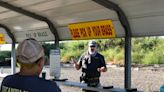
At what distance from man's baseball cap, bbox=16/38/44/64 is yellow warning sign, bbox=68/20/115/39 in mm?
4917

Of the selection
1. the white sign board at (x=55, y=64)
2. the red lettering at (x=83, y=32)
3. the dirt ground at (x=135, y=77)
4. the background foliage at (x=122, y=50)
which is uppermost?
the red lettering at (x=83, y=32)

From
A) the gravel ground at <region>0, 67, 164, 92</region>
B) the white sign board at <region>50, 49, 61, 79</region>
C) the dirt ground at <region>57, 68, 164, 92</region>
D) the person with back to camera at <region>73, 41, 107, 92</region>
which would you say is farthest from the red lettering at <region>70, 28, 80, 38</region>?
the dirt ground at <region>57, 68, 164, 92</region>

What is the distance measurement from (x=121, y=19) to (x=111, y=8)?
0.29 meters

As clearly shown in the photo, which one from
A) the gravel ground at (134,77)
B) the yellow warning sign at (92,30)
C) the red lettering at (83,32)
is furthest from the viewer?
the gravel ground at (134,77)

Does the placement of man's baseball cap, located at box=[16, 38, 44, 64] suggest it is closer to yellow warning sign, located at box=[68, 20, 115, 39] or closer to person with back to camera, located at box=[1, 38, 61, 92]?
person with back to camera, located at box=[1, 38, 61, 92]

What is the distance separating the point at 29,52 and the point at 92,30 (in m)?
5.35

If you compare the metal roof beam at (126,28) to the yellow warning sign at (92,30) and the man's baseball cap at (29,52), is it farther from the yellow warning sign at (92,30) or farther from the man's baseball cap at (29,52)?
the man's baseball cap at (29,52)

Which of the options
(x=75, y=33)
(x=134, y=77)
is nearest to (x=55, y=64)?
(x=75, y=33)

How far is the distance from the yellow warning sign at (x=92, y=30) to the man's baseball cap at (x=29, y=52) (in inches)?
194

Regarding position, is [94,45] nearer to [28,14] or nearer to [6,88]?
[28,14]

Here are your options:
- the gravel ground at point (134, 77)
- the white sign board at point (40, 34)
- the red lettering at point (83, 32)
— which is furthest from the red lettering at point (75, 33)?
the gravel ground at point (134, 77)

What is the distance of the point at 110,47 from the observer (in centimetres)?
2377

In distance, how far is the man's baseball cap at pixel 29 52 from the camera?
2.26 m

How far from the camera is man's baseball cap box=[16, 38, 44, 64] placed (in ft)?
7.42
